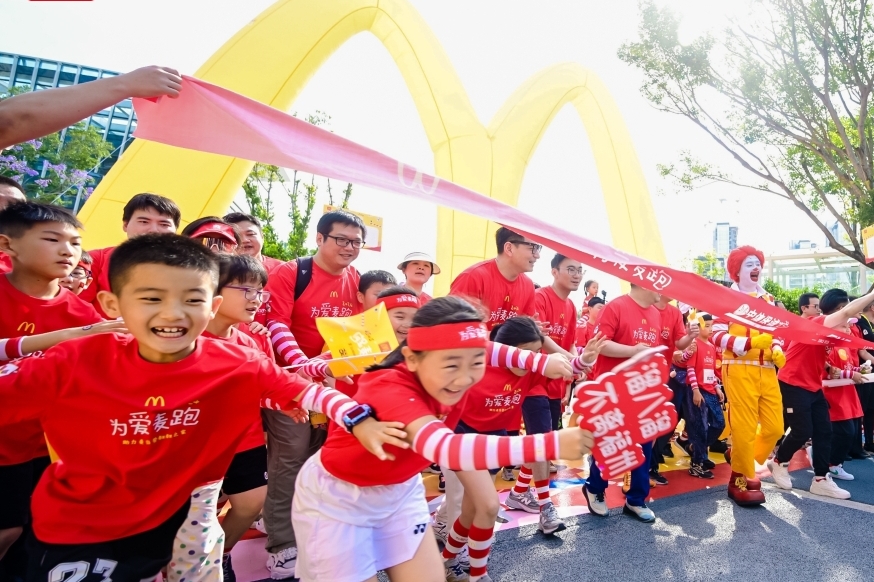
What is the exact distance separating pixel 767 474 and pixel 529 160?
6815 millimetres

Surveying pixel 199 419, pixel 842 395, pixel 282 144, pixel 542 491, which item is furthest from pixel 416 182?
pixel 842 395

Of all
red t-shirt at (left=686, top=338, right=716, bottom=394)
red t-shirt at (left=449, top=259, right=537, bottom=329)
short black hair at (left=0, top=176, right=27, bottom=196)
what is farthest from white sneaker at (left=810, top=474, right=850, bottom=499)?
short black hair at (left=0, top=176, right=27, bottom=196)

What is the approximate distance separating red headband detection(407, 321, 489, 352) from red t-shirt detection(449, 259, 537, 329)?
7.07ft

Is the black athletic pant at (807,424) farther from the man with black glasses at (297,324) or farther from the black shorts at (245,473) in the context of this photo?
the black shorts at (245,473)

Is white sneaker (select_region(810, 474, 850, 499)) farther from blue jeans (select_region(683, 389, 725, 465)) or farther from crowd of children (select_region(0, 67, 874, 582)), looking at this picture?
crowd of children (select_region(0, 67, 874, 582))

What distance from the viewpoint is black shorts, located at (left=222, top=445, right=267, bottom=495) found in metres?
2.72

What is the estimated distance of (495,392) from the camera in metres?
3.43

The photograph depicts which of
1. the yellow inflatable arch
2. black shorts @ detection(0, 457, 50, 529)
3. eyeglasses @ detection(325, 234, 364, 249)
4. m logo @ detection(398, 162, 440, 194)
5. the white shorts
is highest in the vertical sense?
the yellow inflatable arch

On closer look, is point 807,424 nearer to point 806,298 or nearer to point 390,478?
point 806,298

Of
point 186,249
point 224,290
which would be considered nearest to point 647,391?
point 186,249

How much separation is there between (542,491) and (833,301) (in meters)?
4.15

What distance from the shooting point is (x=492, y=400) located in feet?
11.3

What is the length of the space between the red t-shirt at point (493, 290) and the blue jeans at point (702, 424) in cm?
252

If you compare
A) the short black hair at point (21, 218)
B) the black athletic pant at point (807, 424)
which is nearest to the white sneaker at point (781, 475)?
the black athletic pant at point (807, 424)
